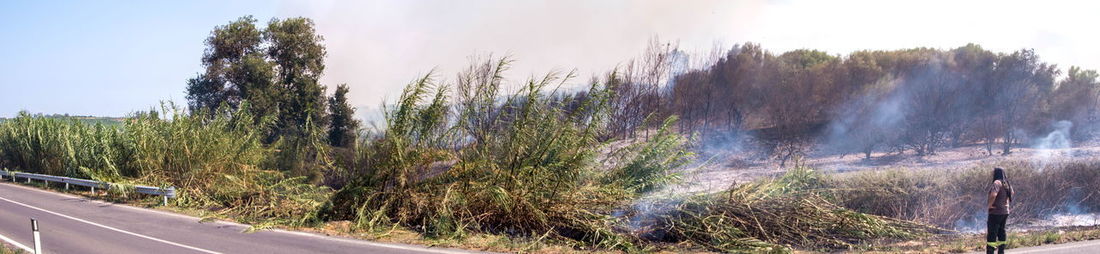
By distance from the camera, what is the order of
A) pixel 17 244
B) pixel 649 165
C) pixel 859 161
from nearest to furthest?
1. pixel 17 244
2. pixel 649 165
3. pixel 859 161

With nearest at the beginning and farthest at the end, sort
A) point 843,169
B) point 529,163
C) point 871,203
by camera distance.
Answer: point 529,163, point 871,203, point 843,169

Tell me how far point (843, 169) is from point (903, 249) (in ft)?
39.9

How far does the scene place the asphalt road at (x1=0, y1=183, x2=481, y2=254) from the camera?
9.14 metres

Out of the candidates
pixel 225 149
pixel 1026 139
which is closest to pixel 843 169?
pixel 1026 139

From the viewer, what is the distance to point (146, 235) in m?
10.4

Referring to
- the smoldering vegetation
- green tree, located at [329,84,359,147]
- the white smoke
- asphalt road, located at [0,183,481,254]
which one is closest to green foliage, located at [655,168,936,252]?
asphalt road, located at [0,183,481,254]

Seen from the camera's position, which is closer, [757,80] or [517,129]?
[517,129]

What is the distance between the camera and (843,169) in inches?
802

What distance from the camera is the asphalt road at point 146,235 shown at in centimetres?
914

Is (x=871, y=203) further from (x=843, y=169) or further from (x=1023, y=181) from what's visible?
(x=843, y=169)

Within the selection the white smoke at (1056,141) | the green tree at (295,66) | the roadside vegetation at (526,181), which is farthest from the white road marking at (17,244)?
the white smoke at (1056,141)

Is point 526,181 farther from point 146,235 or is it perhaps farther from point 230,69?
point 230,69

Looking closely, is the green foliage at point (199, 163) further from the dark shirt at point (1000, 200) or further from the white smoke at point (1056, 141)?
the white smoke at point (1056, 141)

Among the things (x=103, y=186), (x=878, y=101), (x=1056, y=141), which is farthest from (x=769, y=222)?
(x=878, y=101)
